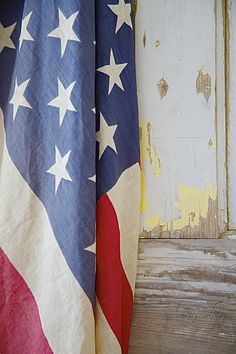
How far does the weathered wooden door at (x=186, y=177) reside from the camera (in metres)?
0.79

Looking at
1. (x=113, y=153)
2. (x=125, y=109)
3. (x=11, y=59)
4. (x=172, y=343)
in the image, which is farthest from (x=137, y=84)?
(x=172, y=343)

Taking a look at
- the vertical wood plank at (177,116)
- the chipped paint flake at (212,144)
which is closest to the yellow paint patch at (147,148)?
the vertical wood plank at (177,116)

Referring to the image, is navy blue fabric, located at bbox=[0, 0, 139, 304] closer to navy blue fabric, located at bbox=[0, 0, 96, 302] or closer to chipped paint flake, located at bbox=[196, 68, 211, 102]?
navy blue fabric, located at bbox=[0, 0, 96, 302]

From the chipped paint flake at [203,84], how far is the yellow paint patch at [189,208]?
24 cm

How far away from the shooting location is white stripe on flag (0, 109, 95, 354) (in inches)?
26.5

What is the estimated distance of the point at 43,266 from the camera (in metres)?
0.72

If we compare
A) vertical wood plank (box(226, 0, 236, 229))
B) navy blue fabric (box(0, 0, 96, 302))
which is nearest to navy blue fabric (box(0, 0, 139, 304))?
navy blue fabric (box(0, 0, 96, 302))

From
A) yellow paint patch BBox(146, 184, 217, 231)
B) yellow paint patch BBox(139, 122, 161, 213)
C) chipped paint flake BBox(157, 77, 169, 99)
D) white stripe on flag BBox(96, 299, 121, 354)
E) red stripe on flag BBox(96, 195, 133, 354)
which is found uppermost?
chipped paint flake BBox(157, 77, 169, 99)

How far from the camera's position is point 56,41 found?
2.52 feet

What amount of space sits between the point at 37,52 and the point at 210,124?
47 centimetres

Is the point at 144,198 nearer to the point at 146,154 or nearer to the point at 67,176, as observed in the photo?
the point at 146,154

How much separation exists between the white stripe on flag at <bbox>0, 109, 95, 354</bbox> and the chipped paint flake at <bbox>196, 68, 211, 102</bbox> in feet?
1.66

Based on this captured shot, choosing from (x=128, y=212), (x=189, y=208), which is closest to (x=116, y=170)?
(x=128, y=212)

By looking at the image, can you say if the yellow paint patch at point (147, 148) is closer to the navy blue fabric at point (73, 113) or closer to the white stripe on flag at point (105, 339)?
the navy blue fabric at point (73, 113)
